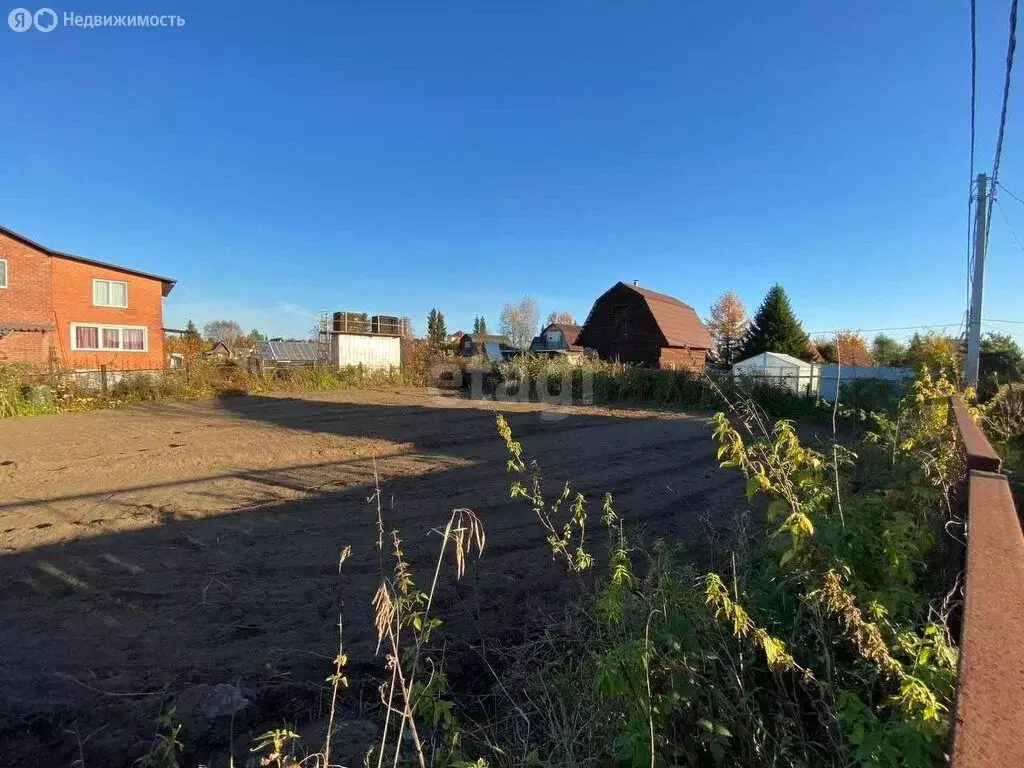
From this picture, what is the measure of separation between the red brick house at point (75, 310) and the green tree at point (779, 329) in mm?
36227

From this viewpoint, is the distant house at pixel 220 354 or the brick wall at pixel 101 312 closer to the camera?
the distant house at pixel 220 354

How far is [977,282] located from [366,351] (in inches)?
927

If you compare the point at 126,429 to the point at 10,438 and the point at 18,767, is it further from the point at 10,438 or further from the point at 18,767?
the point at 18,767

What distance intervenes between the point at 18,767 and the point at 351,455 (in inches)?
250

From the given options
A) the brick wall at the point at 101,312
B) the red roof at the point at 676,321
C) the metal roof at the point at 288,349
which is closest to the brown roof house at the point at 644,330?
the red roof at the point at 676,321

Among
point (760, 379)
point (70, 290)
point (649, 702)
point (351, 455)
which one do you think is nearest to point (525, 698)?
point (649, 702)

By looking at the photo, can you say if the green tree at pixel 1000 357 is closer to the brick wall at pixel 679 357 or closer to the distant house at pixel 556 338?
the brick wall at pixel 679 357

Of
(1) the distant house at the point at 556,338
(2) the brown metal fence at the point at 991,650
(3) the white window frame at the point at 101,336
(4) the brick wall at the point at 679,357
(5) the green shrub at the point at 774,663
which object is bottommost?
(5) the green shrub at the point at 774,663

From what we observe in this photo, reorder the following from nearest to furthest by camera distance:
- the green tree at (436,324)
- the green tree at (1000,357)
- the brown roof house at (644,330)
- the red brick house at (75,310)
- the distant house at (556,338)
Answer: the green tree at (1000,357) < the red brick house at (75,310) < the brown roof house at (644,330) < the distant house at (556,338) < the green tree at (436,324)

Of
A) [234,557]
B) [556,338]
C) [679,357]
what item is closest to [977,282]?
[234,557]

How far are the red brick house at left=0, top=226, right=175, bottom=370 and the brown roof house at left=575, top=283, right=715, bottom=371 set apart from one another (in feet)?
72.9

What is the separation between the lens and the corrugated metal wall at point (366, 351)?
25734 millimetres

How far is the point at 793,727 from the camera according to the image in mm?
1753

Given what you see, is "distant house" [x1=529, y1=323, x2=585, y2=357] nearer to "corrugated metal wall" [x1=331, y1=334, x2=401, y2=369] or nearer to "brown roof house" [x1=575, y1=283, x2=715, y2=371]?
"brown roof house" [x1=575, y1=283, x2=715, y2=371]
